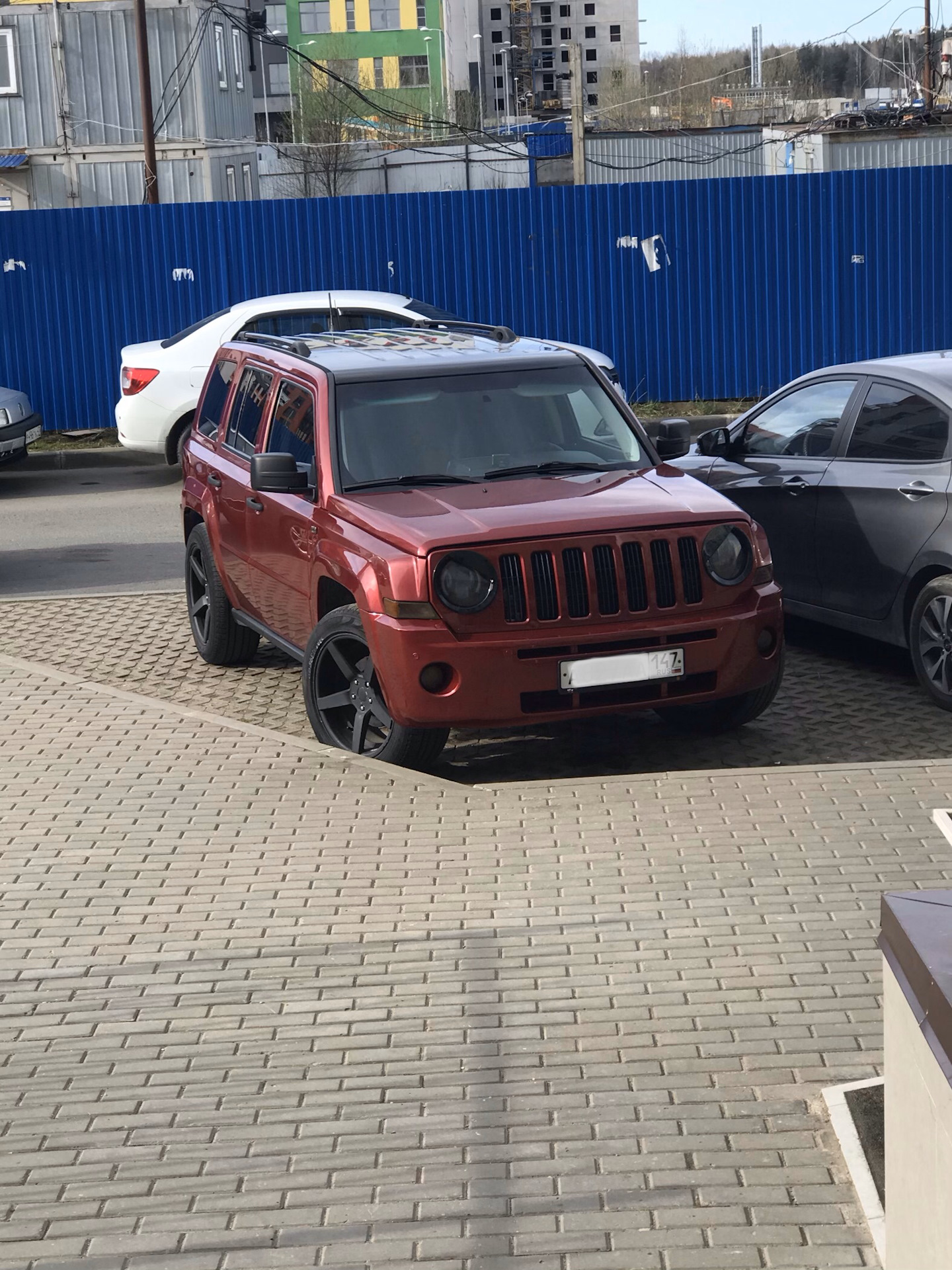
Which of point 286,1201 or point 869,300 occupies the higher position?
point 869,300

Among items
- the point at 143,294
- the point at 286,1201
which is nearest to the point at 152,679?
the point at 286,1201

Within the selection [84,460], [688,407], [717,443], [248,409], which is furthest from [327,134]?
[248,409]

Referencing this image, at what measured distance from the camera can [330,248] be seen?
17969 millimetres

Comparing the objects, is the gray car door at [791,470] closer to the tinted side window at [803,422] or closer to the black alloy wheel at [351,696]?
the tinted side window at [803,422]

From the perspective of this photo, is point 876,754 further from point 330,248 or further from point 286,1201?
point 330,248

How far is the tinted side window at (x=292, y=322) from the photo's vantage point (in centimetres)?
1477

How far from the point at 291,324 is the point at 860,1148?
12393 millimetres

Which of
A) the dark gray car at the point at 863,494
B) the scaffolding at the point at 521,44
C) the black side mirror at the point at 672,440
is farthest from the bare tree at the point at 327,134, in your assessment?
the scaffolding at the point at 521,44

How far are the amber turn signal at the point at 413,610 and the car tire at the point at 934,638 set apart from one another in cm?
246

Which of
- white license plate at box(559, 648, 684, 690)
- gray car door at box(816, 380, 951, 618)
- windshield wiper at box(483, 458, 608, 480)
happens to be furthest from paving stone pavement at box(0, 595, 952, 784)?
windshield wiper at box(483, 458, 608, 480)

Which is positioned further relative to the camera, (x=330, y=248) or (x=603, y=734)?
(x=330, y=248)

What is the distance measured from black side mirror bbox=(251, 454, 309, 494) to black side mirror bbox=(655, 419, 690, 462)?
1.72 meters

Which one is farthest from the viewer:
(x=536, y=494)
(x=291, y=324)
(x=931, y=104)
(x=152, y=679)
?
(x=931, y=104)

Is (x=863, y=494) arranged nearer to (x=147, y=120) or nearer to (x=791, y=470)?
(x=791, y=470)
